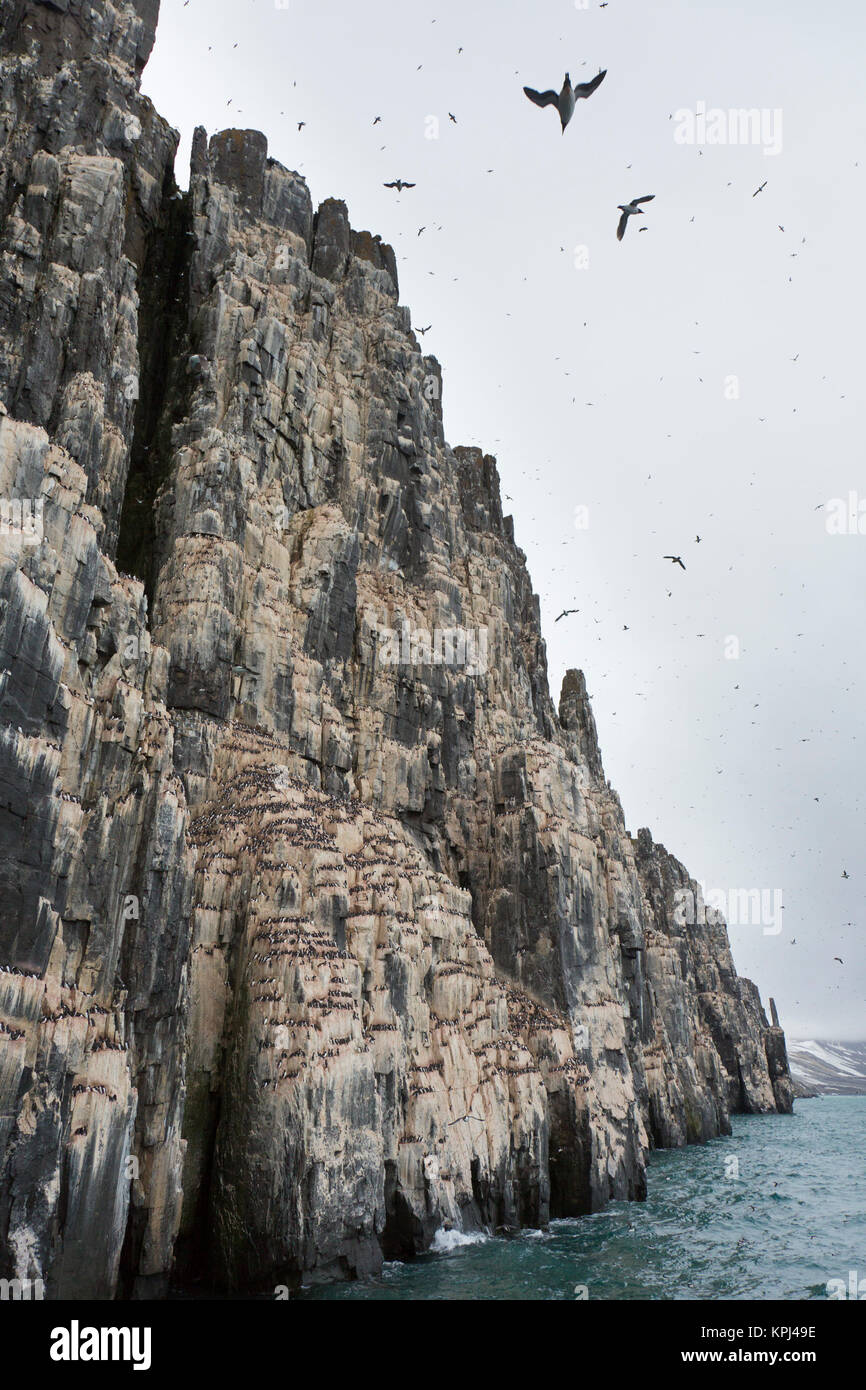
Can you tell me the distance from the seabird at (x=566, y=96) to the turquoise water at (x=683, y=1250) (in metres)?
36.4

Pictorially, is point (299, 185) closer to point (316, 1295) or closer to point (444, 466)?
point (444, 466)

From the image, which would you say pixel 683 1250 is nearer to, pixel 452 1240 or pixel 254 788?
pixel 452 1240

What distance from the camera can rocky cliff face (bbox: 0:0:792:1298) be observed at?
25.6 meters

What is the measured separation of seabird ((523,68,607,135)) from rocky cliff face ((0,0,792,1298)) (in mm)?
18155

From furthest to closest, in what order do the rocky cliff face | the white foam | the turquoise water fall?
the white foam
the turquoise water
the rocky cliff face

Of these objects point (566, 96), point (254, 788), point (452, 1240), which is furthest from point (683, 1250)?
point (566, 96)

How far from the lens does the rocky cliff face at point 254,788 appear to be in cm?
2564

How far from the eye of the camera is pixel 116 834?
1117 inches

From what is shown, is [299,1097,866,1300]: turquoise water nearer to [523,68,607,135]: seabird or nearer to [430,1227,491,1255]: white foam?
[430,1227,491,1255]: white foam

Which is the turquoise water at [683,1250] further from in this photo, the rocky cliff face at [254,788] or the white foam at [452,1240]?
the rocky cliff face at [254,788]

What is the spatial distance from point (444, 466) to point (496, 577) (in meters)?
11.0

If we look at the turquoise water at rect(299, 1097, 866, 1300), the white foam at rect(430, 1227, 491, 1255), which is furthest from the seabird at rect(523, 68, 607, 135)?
the white foam at rect(430, 1227, 491, 1255)

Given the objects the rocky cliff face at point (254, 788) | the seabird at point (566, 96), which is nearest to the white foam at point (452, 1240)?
the rocky cliff face at point (254, 788)
